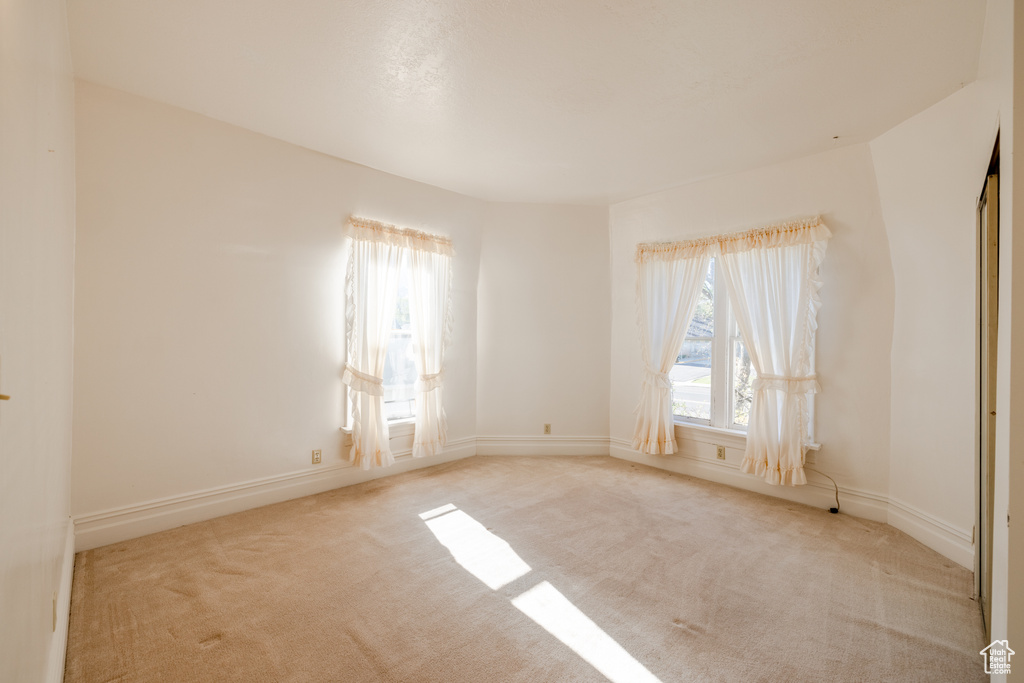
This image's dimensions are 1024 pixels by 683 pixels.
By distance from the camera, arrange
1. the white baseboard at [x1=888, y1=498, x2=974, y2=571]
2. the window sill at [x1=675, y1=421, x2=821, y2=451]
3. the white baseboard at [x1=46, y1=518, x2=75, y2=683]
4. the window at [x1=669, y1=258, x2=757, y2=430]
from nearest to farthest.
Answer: the white baseboard at [x1=46, y1=518, x2=75, y2=683]
the white baseboard at [x1=888, y1=498, x2=974, y2=571]
the window sill at [x1=675, y1=421, x2=821, y2=451]
the window at [x1=669, y1=258, x2=757, y2=430]

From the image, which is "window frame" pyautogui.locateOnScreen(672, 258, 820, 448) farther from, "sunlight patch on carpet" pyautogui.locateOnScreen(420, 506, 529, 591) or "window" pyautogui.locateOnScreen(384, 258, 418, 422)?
"window" pyautogui.locateOnScreen(384, 258, 418, 422)

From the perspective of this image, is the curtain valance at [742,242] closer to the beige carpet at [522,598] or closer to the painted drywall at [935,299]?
the painted drywall at [935,299]

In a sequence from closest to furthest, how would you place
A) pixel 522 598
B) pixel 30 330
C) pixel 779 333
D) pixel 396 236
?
pixel 30 330 < pixel 522 598 < pixel 779 333 < pixel 396 236

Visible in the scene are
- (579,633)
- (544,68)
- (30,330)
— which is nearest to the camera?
(30,330)

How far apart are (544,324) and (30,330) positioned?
4172mm

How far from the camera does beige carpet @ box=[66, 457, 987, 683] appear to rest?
1.82 metres

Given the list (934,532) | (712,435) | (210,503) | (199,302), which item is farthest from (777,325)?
(210,503)

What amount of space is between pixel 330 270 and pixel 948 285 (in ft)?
14.2

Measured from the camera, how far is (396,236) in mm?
4125

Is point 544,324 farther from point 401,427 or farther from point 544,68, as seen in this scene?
point 544,68

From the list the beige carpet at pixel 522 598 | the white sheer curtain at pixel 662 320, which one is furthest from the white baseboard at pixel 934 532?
the white sheer curtain at pixel 662 320

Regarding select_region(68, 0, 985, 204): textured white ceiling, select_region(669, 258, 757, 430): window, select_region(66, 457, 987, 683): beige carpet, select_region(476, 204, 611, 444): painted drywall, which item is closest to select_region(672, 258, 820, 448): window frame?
select_region(669, 258, 757, 430): window

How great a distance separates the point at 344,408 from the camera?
153 inches

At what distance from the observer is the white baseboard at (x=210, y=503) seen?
8.93ft
